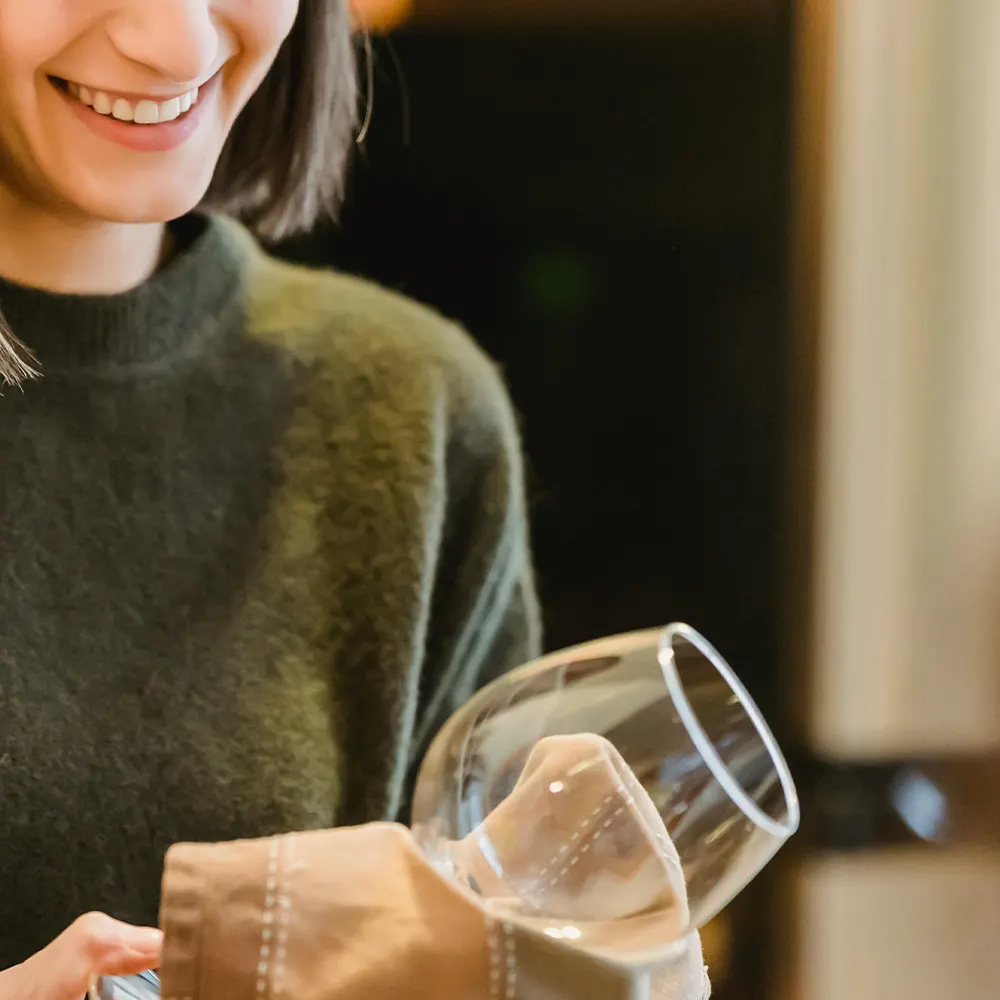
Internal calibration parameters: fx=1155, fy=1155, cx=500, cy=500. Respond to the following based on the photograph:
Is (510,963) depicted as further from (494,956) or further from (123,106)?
(123,106)

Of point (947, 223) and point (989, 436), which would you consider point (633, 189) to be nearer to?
point (947, 223)

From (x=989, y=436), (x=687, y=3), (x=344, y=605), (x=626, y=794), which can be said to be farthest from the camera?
(x=989, y=436)

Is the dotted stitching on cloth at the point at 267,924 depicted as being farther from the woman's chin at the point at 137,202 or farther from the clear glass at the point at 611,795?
the woman's chin at the point at 137,202

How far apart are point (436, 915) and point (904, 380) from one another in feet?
2.81

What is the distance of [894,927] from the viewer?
1.14 meters

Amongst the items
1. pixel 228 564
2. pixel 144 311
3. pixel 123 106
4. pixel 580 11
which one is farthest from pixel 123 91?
pixel 580 11

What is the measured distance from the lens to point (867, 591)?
108cm

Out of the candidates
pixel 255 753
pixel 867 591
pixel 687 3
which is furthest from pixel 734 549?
pixel 255 753

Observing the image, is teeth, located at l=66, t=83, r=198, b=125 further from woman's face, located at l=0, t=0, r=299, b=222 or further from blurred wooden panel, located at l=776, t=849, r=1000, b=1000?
blurred wooden panel, located at l=776, t=849, r=1000, b=1000

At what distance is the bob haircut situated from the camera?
2.10 ft

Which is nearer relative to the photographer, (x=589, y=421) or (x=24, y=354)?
(x=24, y=354)

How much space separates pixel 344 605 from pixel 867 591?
62 cm

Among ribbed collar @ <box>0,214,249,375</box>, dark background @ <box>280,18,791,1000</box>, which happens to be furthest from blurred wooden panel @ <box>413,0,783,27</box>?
ribbed collar @ <box>0,214,249,375</box>

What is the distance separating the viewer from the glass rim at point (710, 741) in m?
0.34
